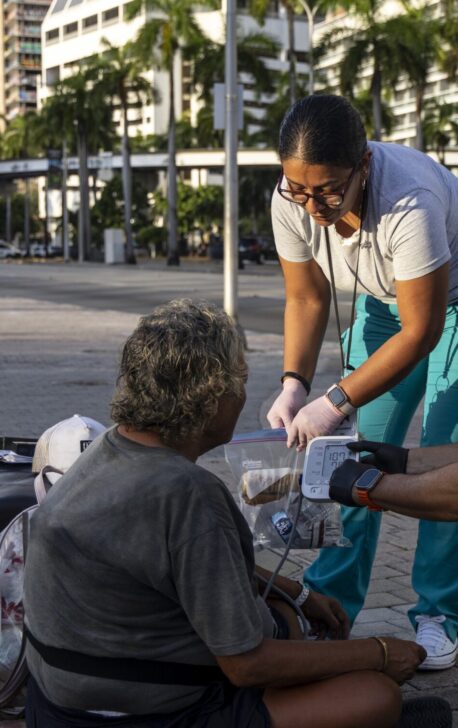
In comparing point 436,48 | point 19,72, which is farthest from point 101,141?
point 19,72

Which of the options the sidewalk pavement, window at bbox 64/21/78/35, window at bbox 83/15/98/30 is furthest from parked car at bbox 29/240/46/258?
the sidewalk pavement

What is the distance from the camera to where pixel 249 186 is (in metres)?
86.5

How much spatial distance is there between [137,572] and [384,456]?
83 centimetres

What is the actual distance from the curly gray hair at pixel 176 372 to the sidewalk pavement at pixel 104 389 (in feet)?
1.54

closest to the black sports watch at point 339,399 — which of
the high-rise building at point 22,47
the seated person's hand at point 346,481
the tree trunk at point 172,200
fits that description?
the seated person's hand at point 346,481

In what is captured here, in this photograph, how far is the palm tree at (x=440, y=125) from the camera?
273 ft

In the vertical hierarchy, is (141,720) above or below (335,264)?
below

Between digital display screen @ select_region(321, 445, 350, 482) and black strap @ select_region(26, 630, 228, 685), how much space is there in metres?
0.66

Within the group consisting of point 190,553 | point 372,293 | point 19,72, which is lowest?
point 190,553

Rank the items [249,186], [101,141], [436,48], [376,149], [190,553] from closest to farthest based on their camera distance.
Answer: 1. [190,553]
2. [376,149]
3. [436,48]
4. [101,141]
5. [249,186]

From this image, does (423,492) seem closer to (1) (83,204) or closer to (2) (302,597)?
(2) (302,597)

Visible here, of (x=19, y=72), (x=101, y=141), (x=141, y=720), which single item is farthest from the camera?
(x=19, y=72)

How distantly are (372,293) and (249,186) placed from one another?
3301 inches

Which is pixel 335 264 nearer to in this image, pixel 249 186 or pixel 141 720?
pixel 141 720
